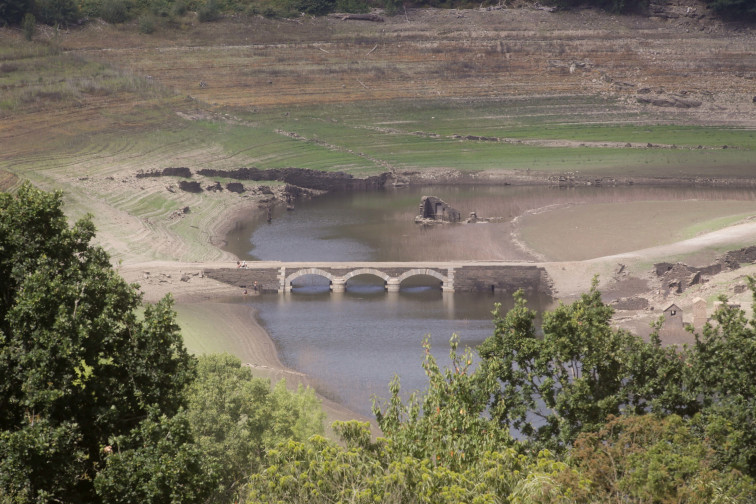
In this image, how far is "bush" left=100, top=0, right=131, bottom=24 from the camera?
510 feet

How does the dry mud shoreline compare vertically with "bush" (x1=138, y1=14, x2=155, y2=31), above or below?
below

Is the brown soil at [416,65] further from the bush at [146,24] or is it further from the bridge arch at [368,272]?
the bridge arch at [368,272]

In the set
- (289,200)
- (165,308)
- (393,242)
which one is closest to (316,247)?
(393,242)

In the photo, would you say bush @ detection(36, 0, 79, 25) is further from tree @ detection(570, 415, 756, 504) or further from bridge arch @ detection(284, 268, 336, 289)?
tree @ detection(570, 415, 756, 504)

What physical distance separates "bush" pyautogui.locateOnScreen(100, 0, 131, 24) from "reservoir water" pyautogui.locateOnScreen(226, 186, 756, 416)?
53.9 m

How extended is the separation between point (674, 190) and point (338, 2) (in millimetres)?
69392

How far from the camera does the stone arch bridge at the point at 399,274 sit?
78.5m

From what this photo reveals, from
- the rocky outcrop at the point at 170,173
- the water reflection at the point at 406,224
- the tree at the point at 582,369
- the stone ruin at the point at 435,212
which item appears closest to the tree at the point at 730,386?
the tree at the point at 582,369

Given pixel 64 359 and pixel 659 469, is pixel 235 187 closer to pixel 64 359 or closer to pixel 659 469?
pixel 64 359

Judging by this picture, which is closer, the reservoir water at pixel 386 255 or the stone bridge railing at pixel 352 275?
the reservoir water at pixel 386 255

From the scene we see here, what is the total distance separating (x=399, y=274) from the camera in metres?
79.5

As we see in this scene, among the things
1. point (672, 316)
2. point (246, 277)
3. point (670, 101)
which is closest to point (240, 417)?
point (672, 316)

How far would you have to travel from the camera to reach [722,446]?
88.8 feet

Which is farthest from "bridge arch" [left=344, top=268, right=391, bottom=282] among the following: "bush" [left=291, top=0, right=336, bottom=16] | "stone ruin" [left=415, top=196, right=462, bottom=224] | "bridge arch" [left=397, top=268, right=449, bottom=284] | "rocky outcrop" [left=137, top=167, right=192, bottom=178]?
"bush" [left=291, top=0, right=336, bottom=16]
